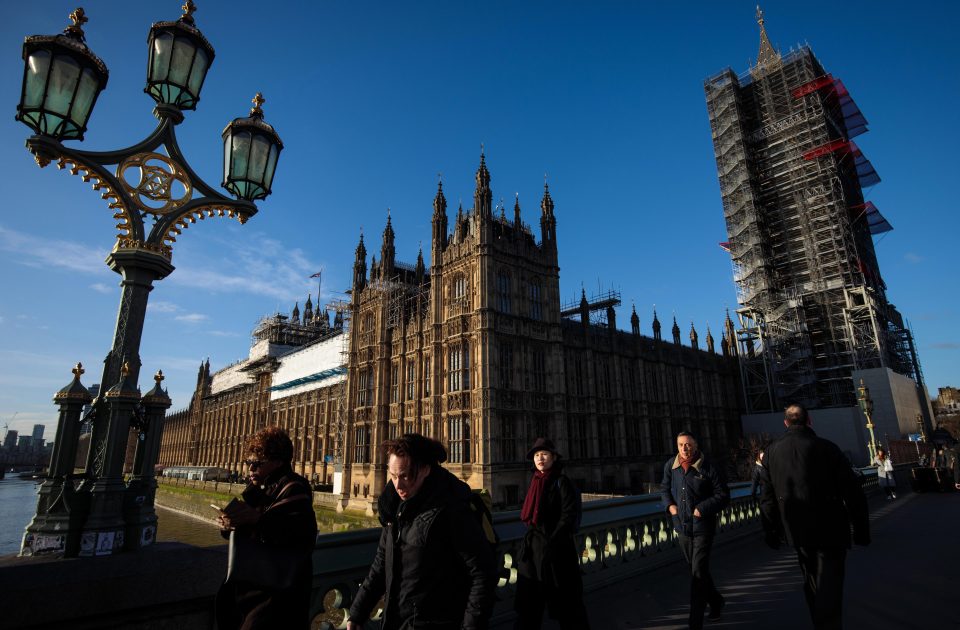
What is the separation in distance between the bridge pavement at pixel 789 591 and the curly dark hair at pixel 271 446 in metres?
4.05

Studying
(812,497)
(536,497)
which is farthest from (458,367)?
(812,497)

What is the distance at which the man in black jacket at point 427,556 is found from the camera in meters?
3.06

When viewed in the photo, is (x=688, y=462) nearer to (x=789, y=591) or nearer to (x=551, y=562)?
(x=789, y=591)

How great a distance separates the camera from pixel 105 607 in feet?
10.3

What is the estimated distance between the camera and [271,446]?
11.6 feet

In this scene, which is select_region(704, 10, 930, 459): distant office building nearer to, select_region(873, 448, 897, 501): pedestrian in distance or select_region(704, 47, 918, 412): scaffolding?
select_region(704, 47, 918, 412): scaffolding

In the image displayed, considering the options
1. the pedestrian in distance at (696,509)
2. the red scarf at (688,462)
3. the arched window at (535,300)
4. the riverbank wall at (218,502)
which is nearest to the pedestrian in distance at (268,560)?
the pedestrian in distance at (696,509)

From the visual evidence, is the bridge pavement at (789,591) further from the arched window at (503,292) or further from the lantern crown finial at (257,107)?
the arched window at (503,292)

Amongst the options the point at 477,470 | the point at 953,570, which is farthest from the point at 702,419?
the point at 953,570

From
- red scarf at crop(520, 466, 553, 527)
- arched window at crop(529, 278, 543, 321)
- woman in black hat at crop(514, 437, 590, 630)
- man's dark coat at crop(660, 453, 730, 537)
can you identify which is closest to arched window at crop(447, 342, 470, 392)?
arched window at crop(529, 278, 543, 321)

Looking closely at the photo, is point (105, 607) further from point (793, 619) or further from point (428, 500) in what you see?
point (793, 619)

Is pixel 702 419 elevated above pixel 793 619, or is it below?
above

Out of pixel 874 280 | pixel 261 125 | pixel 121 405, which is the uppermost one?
pixel 874 280

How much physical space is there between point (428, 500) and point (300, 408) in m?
62.2
